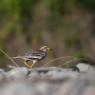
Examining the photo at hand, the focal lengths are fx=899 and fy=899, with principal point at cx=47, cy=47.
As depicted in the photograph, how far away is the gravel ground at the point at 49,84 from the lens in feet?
22.9

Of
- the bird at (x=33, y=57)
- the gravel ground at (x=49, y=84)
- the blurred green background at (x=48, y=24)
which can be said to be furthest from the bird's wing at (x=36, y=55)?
the blurred green background at (x=48, y=24)

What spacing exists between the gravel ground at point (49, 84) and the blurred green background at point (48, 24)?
648cm

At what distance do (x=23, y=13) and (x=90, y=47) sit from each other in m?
1.64

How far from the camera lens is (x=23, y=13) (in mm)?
15391

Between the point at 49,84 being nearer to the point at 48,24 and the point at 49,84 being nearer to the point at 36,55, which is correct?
the point at 36,55

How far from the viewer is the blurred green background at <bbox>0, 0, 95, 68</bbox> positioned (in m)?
14.7

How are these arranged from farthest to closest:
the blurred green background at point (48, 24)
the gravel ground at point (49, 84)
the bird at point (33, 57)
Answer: the blurred green background at point (48, 24) < the bird at point (33, 57) < the gravel ground at point (49, 84)

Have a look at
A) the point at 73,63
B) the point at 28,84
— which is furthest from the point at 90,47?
the point at 28,84

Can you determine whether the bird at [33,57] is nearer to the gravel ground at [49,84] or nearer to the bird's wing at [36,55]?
the bird's wing at [36,55]

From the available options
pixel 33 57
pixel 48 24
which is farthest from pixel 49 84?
pixel 48 24

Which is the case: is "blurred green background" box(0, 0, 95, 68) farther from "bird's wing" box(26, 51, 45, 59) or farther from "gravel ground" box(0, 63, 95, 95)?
"gravel ground" box(0, 63, 95, 95)

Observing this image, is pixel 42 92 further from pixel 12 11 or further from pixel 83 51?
pixel 12 11

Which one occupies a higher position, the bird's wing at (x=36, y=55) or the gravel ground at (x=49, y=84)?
the bird's wing at (x=36, y=55)

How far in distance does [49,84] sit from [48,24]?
8.23m
